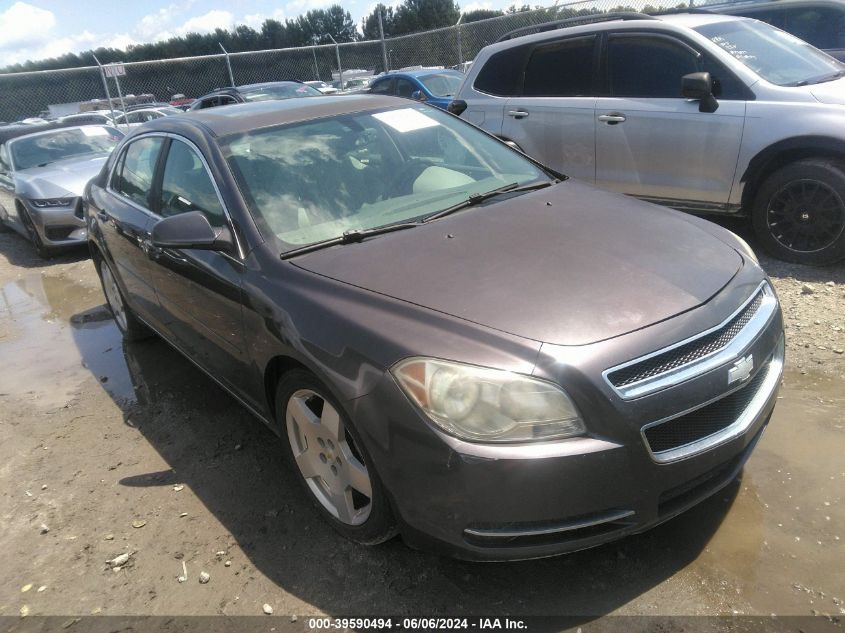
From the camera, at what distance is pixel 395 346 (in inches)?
82.0

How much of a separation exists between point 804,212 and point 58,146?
9385 mm

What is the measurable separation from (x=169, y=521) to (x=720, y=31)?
5347 mm

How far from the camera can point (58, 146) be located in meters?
9.25

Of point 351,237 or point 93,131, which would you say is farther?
point 93,131

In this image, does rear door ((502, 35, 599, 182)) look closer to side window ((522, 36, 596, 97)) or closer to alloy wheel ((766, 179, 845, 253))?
side window ((522, 36, 596, 97))

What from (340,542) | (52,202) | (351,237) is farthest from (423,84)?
(340,542)

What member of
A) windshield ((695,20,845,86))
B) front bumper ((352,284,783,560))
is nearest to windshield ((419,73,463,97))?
windshield ((695,20,845,86))

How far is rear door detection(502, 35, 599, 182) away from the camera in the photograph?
5.73 m

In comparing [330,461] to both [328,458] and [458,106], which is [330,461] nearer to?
[328,458]

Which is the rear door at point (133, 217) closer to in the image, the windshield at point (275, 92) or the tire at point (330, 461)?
the tire at point (330, 461)

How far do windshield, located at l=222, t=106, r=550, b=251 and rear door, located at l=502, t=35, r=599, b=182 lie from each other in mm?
2362

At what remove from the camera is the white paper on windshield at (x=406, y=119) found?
11.6 feet

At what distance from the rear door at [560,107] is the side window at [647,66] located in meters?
0.20

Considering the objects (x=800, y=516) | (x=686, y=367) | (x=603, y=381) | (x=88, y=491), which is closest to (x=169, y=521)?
(x=88, y=491)
